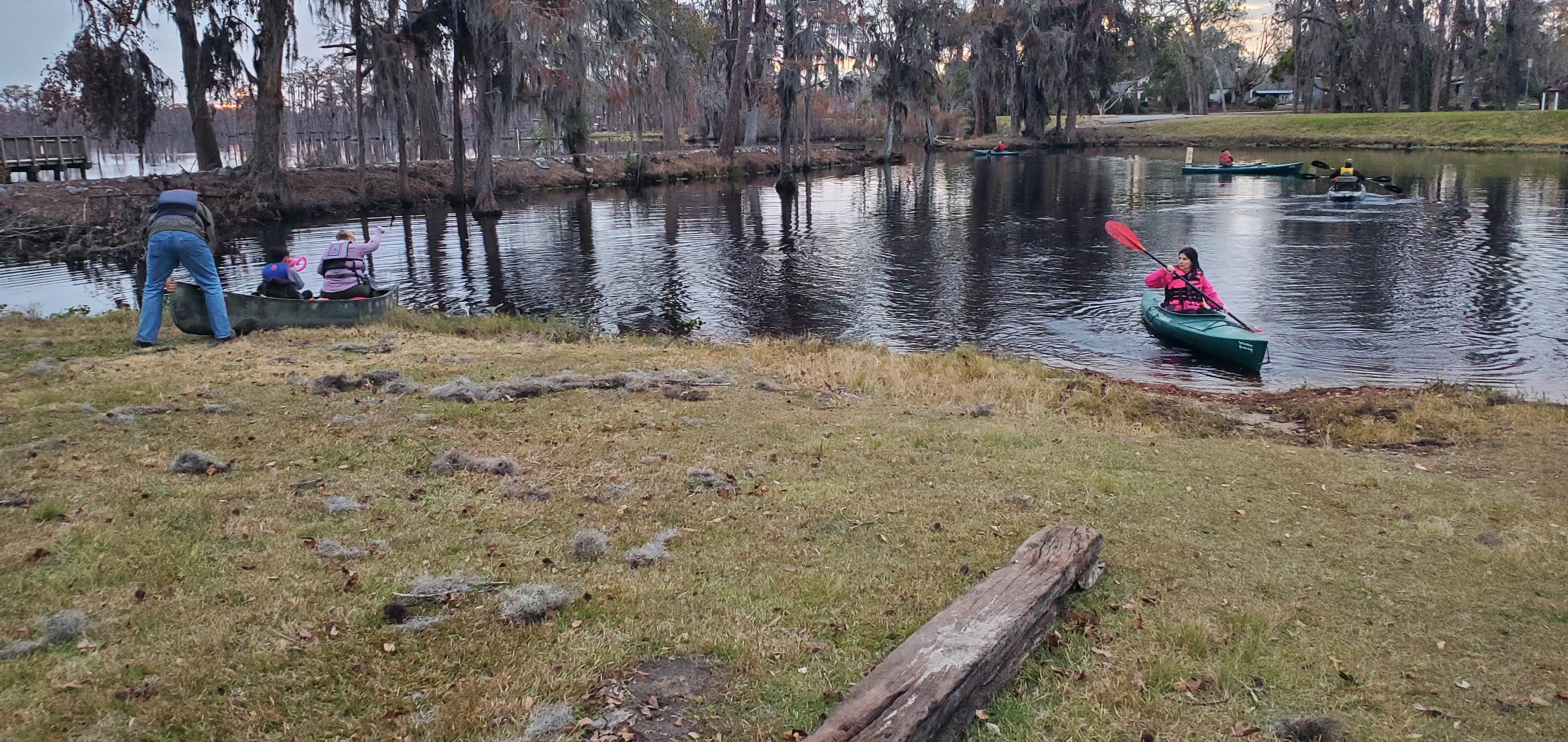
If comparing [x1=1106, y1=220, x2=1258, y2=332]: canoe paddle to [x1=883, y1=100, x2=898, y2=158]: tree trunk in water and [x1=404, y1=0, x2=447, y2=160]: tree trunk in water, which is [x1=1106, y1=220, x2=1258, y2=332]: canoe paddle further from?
[x1=883, y1=100, x2=898, y2=158]: tree trunk in water

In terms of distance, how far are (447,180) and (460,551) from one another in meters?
39.8

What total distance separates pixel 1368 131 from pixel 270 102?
61108 millimetres

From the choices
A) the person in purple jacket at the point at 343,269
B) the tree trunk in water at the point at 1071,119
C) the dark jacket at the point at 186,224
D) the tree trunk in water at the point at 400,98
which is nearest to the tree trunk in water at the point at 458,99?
the tree trunk in water at the point at 400,98

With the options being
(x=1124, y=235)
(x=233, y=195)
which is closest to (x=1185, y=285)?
(x=1124, y=235)

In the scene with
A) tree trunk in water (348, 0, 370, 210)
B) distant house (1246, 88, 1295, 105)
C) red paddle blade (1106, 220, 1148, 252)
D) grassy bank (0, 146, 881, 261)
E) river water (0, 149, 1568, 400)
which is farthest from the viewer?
distant house (1246, 88, 1295, 105)

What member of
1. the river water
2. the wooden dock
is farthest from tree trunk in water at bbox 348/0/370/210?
the wooden dock

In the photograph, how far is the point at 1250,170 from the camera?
153ft

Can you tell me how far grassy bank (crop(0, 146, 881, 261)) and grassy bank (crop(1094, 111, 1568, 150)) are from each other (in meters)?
39.0

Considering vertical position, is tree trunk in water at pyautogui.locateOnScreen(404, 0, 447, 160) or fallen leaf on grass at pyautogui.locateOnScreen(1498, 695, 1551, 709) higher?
tree trunk in water at pyautogui.locateOnScreen(404, 0, 447, 160)

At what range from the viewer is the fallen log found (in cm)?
368

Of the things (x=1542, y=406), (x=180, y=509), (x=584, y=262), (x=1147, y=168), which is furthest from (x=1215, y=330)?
(x=1147, y=168)

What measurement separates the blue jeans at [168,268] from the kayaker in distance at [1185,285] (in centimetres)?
1316

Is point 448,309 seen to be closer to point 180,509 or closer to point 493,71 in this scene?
point 180,509

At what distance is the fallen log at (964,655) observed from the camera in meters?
3.68
